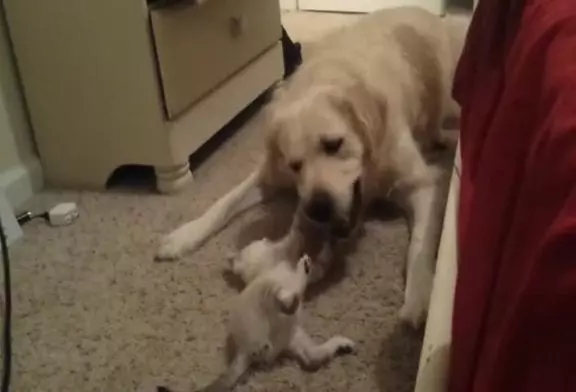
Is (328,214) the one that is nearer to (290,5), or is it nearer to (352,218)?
(352,218)

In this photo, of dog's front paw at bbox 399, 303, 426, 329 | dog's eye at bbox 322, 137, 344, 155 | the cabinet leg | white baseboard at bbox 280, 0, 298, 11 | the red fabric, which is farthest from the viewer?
white baseboard at bbox 280, 0, 298, 11

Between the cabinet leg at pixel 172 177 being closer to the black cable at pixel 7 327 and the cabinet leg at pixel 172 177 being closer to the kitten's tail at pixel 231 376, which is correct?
the black cable at pixel 7 327

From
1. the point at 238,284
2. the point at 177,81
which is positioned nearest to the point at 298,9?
the point at 177,81

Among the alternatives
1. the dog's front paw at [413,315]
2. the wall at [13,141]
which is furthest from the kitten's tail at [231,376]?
the wall at [13,141]

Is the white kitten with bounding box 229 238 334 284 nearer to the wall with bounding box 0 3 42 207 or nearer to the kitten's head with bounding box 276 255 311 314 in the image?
the kitten's head with bounding box 276 255 311 314

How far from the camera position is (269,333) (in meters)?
1.17

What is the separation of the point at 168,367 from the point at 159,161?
0.66 m

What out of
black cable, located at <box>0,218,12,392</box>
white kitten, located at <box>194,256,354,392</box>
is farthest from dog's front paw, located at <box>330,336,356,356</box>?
black cable, located at <box>0,218,12,392</box>

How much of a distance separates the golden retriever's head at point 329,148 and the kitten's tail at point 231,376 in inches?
15.0

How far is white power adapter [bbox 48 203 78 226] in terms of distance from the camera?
1.75 m

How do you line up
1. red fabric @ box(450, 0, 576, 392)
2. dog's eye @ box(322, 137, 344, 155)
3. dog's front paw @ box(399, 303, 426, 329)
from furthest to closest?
dog's eye @ box(322, 137, 344, 155)
dog's front paw @ box(399, 303, 426, 329)
red fabric @ box(450, 0, 576, 392)

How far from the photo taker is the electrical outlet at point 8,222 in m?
1.68

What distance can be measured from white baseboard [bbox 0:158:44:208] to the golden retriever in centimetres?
49

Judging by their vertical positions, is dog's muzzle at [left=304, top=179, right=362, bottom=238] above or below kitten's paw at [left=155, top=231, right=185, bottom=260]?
above
